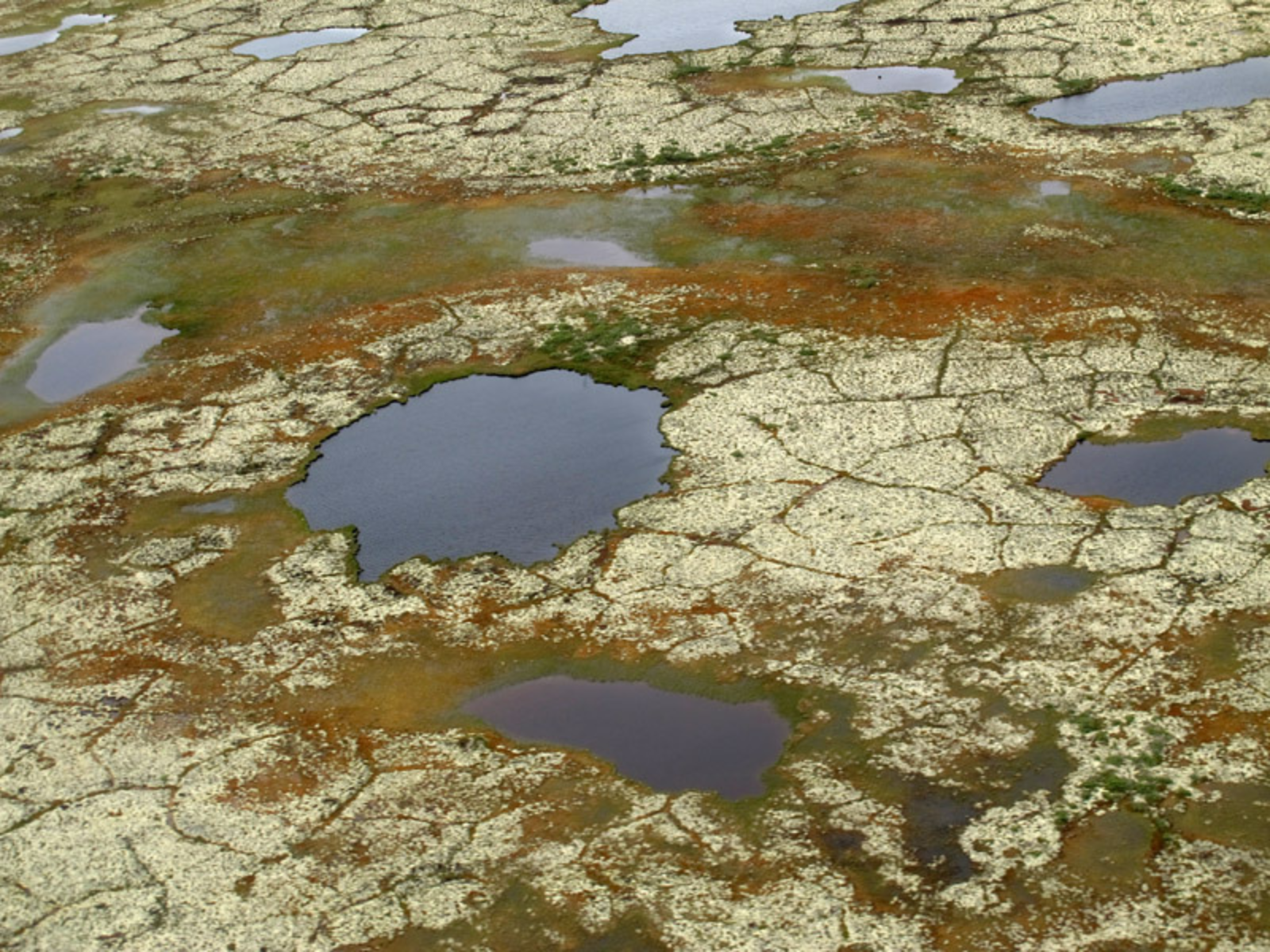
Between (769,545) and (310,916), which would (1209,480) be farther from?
(310,916)

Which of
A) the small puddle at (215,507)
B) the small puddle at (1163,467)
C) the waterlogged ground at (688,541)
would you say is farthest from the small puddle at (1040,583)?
the small puddle at (215,507)

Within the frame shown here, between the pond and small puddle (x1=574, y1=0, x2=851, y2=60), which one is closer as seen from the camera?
the pond

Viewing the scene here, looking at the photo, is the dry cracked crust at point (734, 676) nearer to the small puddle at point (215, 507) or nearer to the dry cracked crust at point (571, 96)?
the small puddle at point (215, 507)

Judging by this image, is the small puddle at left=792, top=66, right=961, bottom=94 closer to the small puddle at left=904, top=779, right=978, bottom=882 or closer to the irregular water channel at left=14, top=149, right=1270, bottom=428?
the irregular water channel at left=14, top=149, right=1270, bottom=428

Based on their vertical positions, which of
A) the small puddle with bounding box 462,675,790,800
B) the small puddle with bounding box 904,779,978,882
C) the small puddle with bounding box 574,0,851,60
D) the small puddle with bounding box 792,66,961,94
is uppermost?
the small puddle with bounding box 574,0,851,60

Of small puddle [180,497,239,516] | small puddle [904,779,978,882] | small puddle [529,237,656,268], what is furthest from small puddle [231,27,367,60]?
small puddle [904,779,978,882]

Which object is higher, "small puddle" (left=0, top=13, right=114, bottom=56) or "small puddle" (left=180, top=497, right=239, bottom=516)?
"small puddle" (left=0, top=13, right=114, bottom=56)

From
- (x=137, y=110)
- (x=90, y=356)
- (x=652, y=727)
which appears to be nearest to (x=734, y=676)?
(x=652, y=727)
